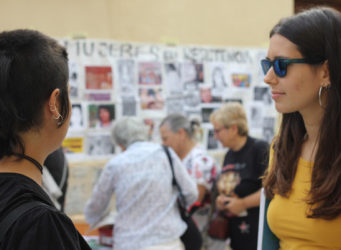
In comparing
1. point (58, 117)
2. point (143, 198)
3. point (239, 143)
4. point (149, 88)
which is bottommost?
point (143, 198)

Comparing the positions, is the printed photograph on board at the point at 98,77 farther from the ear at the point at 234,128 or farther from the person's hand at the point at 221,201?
the person's hand at the point at 221,201

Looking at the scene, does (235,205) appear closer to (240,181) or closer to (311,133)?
(240,181)

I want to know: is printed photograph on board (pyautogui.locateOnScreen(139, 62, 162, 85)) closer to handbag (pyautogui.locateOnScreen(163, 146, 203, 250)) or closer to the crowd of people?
the crowd of people

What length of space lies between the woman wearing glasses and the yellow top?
3.65 ft

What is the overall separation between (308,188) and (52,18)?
3420 mm

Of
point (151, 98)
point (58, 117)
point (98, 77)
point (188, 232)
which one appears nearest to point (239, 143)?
point (188, 232)

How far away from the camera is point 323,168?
1.48 m

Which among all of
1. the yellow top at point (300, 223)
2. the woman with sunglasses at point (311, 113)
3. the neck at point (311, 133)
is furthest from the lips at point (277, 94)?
the yellow top at point (300, 223)

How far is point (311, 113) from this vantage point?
1.55 meters

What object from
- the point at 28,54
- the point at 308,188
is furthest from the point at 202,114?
the point at 28,54

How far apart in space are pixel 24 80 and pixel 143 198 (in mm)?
1757

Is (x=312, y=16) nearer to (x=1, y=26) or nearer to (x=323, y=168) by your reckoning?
(x=323, y=168)

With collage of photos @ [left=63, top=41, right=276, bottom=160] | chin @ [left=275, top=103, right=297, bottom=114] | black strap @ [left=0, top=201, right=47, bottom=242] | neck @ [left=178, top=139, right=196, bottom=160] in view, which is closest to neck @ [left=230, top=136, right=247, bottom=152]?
neck @ [left=178, top=139, right=196, bottom=160]

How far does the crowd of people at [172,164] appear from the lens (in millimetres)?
986
